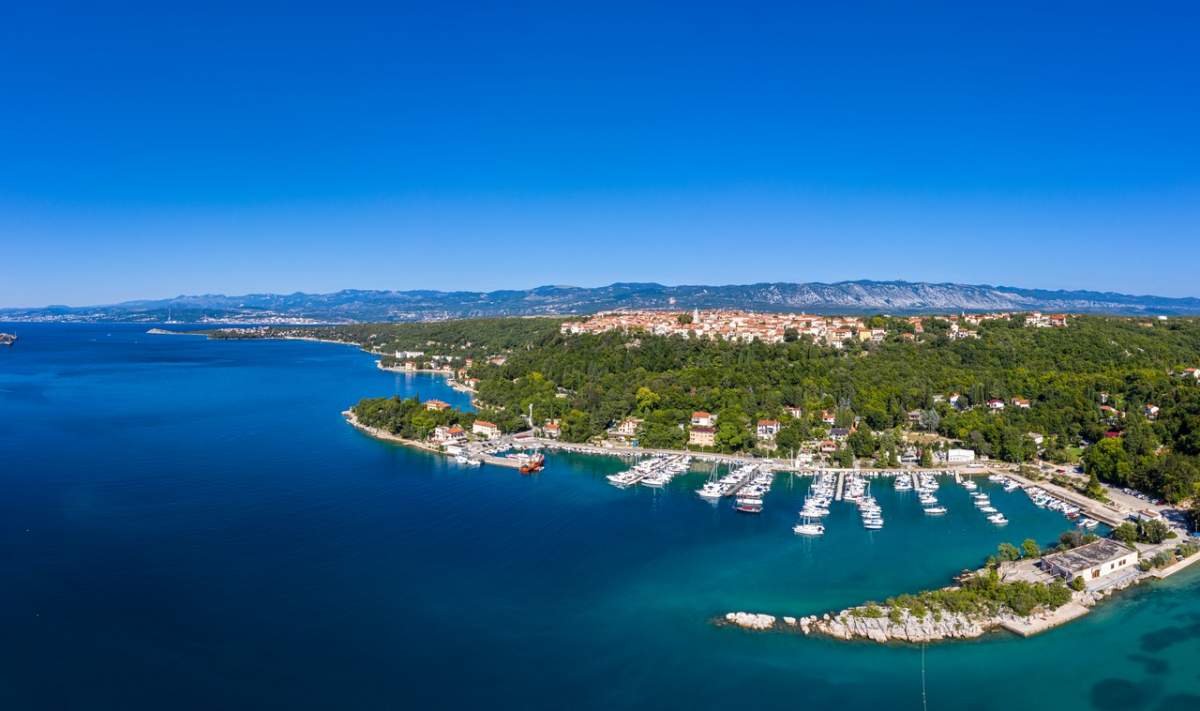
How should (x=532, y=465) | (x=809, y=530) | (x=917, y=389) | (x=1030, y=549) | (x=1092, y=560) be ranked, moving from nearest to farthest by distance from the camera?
(x=1092, y=560), (x=1030, y=549), (x=809, y=530), (x=532, y=465), (x=917, y=389)

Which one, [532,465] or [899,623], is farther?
[532,465]

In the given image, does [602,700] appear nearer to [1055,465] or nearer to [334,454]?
[334,454]

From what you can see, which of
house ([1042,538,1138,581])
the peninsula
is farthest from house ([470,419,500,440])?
house ([1042,538,1138,581])

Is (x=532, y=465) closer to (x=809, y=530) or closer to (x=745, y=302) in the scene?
(x=809, y=530)

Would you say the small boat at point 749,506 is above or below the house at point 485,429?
below

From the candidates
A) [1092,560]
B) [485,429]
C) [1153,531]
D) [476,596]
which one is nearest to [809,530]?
[1092,560]

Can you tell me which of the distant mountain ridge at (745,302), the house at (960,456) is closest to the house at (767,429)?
the house at (960,456)

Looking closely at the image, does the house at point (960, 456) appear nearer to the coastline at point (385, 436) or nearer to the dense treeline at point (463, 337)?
the coastline at point (385, 436)
